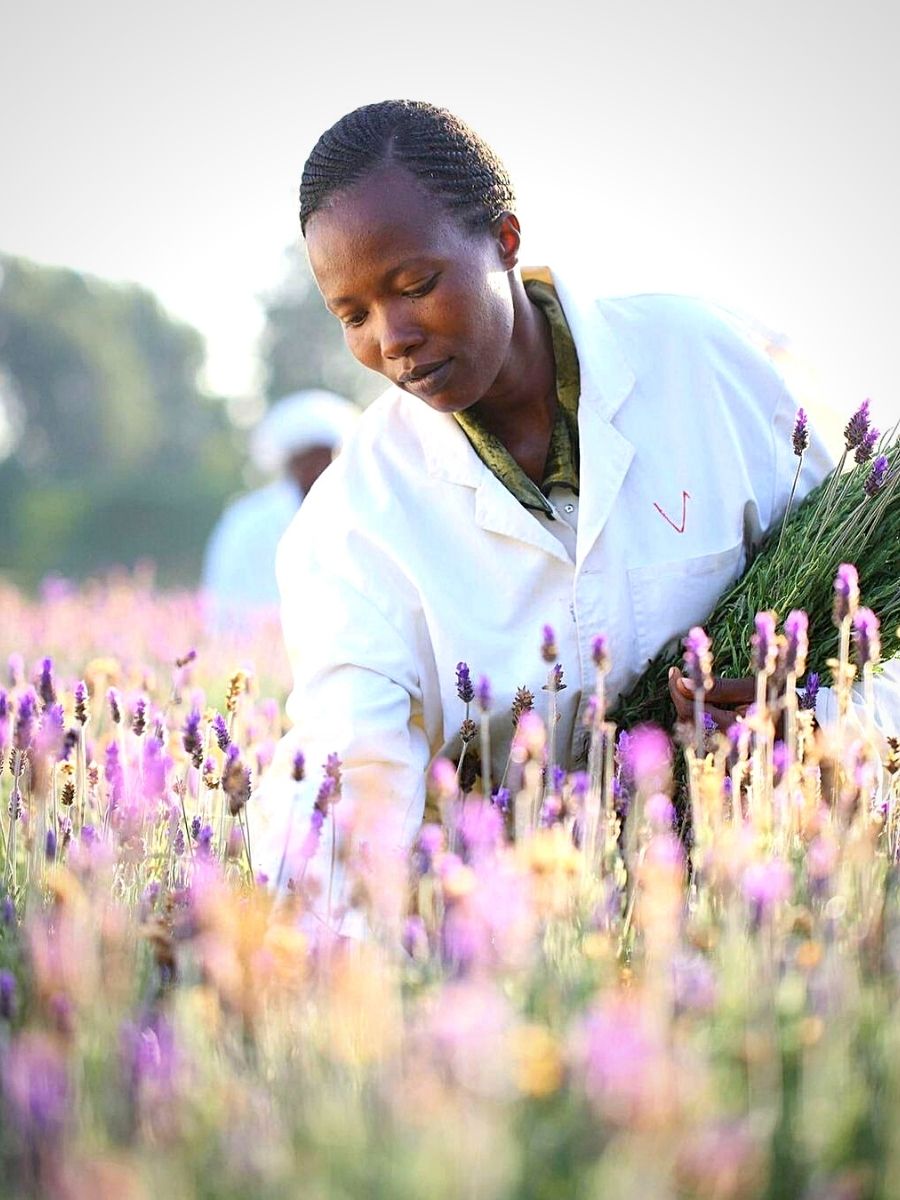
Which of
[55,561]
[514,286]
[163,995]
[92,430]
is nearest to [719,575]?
[514,286]

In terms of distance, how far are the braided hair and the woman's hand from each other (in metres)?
0.93

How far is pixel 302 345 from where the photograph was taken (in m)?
25.8

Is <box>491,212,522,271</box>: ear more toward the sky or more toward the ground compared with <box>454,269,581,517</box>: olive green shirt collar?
more toward the sky

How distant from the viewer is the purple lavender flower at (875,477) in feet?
8.91

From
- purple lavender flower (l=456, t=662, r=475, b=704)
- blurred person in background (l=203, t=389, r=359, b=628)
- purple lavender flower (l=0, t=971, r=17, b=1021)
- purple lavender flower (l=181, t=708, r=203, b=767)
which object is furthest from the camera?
blurred person in background (l=203, t=389, r=359, b=628)

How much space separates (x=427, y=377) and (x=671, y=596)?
67 cm

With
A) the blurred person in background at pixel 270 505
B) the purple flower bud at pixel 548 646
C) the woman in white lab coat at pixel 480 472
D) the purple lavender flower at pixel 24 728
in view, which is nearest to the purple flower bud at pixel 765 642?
the purple flower bud at pixel 548 646

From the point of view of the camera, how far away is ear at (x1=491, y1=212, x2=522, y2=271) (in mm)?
2795

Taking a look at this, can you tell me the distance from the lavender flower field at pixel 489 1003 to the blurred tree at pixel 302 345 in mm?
22925

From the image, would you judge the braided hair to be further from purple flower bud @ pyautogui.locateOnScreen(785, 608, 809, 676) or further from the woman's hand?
purple flower bud @ pyautogui.locateOnScreen(785, 608, 809, 676)

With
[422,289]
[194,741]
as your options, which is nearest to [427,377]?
[422,289]

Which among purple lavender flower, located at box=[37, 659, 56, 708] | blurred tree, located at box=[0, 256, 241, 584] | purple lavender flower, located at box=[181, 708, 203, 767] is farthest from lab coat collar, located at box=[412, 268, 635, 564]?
blurred tree, located at box=[0, 256, 241, 584]

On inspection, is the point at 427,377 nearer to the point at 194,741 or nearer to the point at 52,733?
the point at 194,741

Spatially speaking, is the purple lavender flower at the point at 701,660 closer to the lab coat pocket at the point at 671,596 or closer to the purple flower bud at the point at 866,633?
the purple flower bud at the point at 866,633
